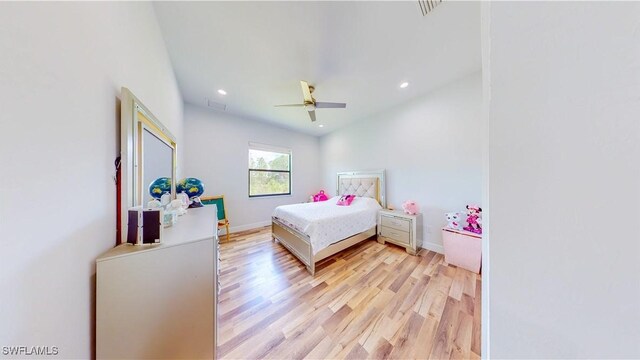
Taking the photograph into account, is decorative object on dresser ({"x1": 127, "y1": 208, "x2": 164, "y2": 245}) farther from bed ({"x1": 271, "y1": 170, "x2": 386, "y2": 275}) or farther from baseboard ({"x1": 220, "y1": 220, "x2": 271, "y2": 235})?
baseboard ({"x1": 220, "y1": 220, "x2": 271, "y2": 235})

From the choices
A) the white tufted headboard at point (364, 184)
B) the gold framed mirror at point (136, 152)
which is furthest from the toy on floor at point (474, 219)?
the gold framed mirror at point (136, 152)

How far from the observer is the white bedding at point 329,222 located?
7.03ft

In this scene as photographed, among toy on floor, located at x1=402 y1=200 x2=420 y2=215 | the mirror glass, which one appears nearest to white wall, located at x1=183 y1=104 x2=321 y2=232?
the mirror glass

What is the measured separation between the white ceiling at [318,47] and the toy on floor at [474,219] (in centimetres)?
173

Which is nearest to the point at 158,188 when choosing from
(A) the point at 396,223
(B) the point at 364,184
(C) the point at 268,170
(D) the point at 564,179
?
(D) the point at 564,179

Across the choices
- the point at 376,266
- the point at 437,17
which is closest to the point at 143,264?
the point at 376,266

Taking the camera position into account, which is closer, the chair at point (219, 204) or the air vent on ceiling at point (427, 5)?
the air vent on ceiling at point (427, 5)

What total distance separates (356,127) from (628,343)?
12.2 ft

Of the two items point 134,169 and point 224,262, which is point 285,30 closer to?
point 134,169

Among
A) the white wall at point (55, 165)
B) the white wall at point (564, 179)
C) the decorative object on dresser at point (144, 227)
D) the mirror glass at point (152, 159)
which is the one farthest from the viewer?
the mirror glass at point (152, 159)

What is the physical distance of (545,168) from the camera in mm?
339

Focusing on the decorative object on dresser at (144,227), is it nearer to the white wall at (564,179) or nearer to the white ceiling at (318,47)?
the white wall at (564,179)

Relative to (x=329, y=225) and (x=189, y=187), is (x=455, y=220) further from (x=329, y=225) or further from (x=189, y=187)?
(x=189, y=187)

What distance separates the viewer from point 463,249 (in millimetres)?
2197
